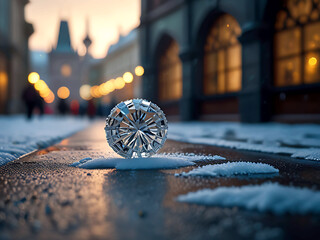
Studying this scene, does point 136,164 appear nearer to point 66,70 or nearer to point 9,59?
point 9,59

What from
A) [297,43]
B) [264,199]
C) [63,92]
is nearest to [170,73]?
[297,43]

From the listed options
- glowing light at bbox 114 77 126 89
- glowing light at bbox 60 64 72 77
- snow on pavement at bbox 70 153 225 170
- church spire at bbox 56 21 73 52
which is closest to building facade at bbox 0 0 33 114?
glowing light at bbox 114 77 126 89

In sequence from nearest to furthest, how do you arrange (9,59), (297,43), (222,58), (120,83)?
(297,43) → (222,58) → (9,59) → (120,83)

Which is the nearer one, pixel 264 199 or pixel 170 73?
pixel 264 199

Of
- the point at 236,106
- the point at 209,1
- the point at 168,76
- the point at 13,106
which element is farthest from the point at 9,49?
the point at 236,106

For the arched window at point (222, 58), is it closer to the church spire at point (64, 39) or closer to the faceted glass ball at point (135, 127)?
the faceted glass ball at point (135, 127)

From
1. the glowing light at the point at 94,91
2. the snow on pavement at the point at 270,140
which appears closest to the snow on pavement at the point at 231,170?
the snow on pavement at the point at 270,140

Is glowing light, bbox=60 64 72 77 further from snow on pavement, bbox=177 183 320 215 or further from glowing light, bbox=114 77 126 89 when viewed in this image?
snow on pavement, bbox=177 183 320 215
